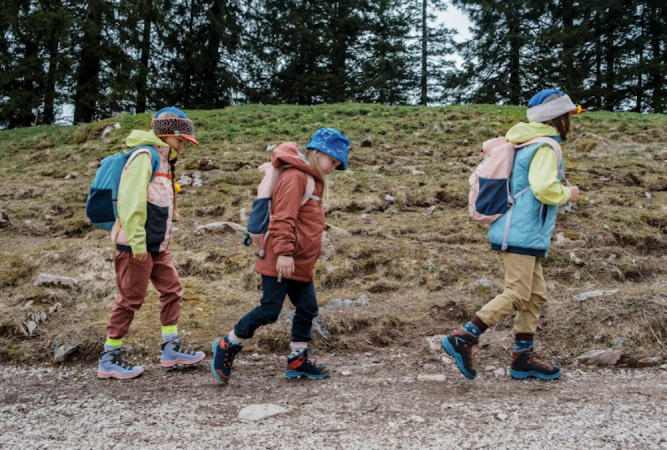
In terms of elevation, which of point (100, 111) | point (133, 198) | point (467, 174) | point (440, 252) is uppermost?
point (100, 111)

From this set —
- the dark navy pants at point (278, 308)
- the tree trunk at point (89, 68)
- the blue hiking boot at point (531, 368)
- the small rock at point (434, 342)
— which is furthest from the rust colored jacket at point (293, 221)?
the tree trunk at point (89, 68)

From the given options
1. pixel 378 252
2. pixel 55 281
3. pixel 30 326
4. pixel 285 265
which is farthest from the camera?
pixel 378 252

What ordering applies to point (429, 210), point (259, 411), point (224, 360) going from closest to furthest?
point (259, 411)
point (224, 360)
point (429, 210)

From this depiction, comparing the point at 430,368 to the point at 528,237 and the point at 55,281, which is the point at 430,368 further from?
the point at 55,281

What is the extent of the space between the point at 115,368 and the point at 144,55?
21.5 metres

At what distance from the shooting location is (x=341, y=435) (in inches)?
109

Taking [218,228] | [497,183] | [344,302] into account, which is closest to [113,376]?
[344,302]

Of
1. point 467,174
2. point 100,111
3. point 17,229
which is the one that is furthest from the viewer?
point 100,111

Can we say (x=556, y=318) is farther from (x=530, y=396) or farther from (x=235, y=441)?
(x=235, y=441)

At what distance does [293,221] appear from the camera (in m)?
3.49

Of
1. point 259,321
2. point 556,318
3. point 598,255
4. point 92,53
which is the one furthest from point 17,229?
point 92,53

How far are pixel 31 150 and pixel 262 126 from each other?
246 inches

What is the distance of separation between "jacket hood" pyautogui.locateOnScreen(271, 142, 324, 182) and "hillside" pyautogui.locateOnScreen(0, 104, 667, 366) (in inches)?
69.5

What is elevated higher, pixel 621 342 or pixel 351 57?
pixel 351 57
